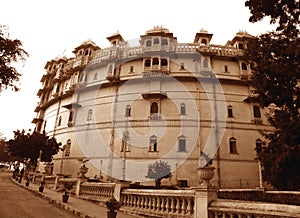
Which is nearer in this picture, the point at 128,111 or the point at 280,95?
the point at 280,95

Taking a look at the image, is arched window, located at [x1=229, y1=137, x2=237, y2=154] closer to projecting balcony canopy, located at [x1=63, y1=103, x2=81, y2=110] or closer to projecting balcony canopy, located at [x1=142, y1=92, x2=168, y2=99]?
projecting balcony canopy, located at [x1=142, y1=92, x2=168, y2=99]

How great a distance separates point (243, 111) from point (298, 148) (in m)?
16.2

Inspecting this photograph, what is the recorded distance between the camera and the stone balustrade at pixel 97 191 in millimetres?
10734

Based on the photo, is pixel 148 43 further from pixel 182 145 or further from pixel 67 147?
pixel 67 147

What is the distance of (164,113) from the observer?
82.9ft

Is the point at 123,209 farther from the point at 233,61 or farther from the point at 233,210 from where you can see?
the point at 233,61

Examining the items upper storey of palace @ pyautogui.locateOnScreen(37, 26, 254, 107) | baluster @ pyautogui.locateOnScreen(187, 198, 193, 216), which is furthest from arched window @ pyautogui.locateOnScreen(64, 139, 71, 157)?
baluster @ pyautogui.locateOnScreen(187, 198, 193, 216)

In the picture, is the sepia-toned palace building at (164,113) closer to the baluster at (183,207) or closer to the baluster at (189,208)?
the baluster at (183,207)

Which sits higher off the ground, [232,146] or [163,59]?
[163,59]

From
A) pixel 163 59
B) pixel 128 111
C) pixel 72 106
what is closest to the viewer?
pixel 128 111

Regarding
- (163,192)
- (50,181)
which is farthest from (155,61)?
(163,192)

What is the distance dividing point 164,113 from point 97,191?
14364mm

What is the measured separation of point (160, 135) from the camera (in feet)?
80.5

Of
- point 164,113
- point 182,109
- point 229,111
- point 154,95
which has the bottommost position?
point 164,113
